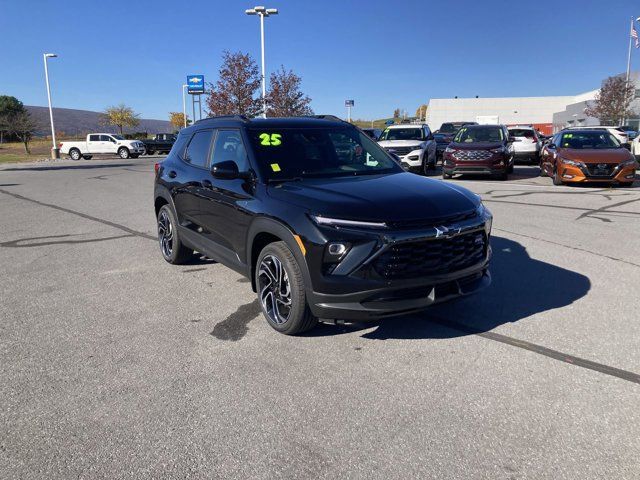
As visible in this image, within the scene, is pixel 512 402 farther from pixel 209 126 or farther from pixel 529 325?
pixel 209 126

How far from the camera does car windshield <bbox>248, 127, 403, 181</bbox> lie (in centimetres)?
447

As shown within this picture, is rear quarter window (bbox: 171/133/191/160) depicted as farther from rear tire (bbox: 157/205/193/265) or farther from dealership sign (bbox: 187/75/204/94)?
dealership sign (bbox: 187/75/204/94)

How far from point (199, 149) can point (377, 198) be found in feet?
8.67

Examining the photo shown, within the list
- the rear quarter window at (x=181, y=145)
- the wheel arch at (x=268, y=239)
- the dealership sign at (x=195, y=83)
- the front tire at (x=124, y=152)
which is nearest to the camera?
the wheel arch at (x=268, y=239)

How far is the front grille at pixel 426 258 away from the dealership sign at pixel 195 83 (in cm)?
5584

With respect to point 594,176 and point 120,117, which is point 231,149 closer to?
point 594,176

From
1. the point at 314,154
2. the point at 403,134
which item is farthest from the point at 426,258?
the point at 403,134

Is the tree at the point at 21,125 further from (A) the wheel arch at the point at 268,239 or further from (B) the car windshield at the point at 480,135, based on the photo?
(A) the wheel arch at the point at 268,239

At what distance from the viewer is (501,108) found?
3300 inches

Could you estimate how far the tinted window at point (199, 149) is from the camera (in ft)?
17.8

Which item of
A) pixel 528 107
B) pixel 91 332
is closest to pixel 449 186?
pixel 91 332

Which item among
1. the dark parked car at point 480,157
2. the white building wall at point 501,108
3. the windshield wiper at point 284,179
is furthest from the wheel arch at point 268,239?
the white building wall at point 501,108

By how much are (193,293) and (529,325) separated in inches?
127

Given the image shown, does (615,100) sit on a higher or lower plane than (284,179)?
higher
